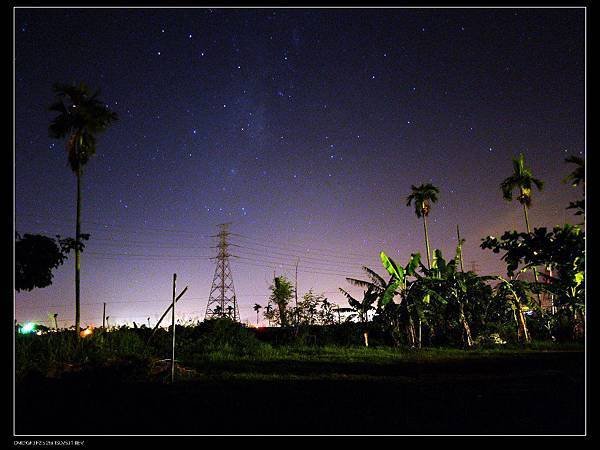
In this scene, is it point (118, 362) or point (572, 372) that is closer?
point (572, 372)

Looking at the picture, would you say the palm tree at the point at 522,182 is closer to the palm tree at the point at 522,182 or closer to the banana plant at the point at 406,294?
the palm tree at the point at 522,182

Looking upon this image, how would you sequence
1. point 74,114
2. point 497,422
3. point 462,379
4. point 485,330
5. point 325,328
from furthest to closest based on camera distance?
point 325,328 → point 485,330 → point 74,114 → point 462,379 → point 497,422

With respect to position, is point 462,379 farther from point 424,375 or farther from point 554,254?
point 554,254

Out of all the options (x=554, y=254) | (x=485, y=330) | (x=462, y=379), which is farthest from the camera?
(x=485, y=330)

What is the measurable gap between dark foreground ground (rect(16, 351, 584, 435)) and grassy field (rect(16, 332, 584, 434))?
24mm

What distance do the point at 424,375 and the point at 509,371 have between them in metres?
3.04

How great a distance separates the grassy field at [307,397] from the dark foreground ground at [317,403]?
0.08 ft

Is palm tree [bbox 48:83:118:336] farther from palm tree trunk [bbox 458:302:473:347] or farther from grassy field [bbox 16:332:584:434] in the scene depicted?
palm tree trunk [bbox 458:302:473:347]

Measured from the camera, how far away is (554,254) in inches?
217

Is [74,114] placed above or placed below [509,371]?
above

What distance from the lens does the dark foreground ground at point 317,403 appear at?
6.99m

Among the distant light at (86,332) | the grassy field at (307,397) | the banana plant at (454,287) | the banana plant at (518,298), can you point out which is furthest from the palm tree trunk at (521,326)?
the distant light at (86,332)

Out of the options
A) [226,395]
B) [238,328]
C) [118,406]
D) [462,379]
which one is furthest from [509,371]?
[238,328]
